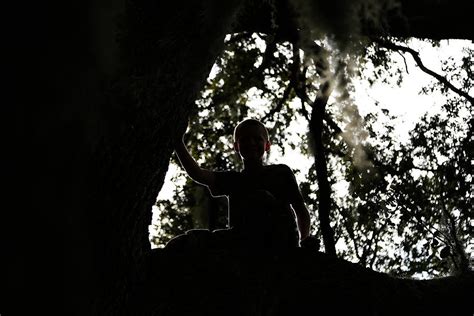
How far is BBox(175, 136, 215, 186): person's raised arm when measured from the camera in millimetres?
2398

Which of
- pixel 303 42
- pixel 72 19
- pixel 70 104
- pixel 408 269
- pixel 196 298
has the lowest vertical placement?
pixel 196 298

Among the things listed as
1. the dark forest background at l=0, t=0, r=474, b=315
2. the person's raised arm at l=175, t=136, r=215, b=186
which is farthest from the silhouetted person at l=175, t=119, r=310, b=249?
the dark forest background at l=0, t=0, r=474, b=315

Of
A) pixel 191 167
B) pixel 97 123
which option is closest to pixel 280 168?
pixel 191 167

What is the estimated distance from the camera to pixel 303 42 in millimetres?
1773

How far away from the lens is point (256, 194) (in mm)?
2146

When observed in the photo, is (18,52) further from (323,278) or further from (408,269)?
(408,269)

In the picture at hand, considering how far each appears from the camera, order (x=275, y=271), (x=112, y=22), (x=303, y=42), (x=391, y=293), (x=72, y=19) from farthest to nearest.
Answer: (x=391, y=293)
(x=275, y=271)
(x=303, y=42)
(x=112, y=22)
(x=72, y=19)

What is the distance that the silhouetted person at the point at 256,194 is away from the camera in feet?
6.95

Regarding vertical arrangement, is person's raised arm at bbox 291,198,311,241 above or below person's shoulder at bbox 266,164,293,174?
below

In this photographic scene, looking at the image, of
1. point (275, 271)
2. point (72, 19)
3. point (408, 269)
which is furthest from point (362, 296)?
point (408, 269)

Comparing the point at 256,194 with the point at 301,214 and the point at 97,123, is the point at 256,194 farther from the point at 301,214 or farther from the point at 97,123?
the point at 97,123

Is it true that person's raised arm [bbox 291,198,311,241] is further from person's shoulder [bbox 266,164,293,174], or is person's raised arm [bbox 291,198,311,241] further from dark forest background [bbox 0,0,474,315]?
dark forest background [bbox 0,0,474,315]

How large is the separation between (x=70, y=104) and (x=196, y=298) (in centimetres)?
90

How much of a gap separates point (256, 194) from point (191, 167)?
1.57 feet
